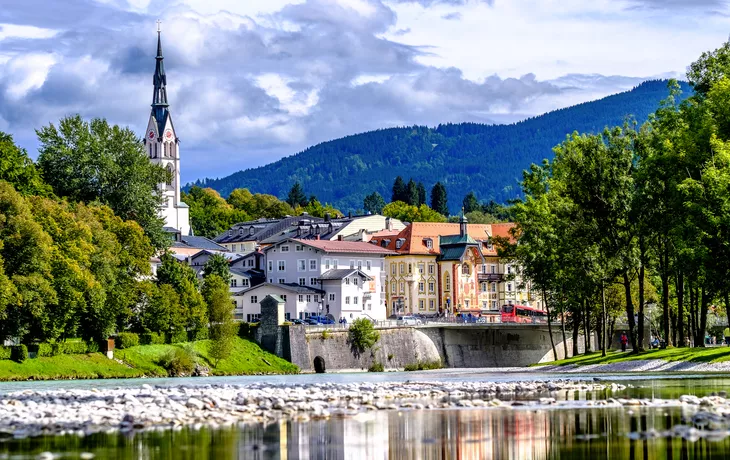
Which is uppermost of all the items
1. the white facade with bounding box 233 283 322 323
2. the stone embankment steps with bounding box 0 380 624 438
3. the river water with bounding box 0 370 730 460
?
the white facade with bounding box 233 283 322 323

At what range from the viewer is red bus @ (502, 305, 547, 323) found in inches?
5064

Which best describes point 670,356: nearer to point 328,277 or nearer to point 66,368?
point 66,368

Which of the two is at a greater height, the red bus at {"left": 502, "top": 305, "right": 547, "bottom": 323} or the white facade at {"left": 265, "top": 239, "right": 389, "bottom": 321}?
the white facade at {"left": 265, "top": 239, "right": 389, "bottom": 321}

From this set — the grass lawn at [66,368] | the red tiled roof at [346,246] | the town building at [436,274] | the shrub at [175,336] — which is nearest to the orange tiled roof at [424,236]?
the town building at [436,274]

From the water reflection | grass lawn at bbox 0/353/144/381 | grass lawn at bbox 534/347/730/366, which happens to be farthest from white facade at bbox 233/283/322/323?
the water reflection

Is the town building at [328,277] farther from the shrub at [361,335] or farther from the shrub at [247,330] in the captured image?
the shrub at [247,330]

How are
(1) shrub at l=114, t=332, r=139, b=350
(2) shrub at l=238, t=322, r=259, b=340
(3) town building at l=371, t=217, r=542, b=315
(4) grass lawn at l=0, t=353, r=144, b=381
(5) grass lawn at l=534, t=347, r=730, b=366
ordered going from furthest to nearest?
(3) town building at l=371, t=217, r=542, b=315 < (2) shrub at l=238, t=322, r=259, b=340 < (1) shrub at l=114, t=332, r=139, b=350 < (4) grass lawn at l=0, t=353, r=144, b=381 < (5) grass lawn at l=534, t=347, r=730, b=366

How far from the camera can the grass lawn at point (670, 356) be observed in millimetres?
71562

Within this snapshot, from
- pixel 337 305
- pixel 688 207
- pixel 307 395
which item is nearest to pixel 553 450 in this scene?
pixel 307 395

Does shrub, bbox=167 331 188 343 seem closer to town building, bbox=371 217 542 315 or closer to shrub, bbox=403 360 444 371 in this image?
Answer: shrub, bbox=403 360 444 371

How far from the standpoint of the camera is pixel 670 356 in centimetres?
7650

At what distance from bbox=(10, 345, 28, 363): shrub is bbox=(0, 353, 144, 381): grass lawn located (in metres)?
0.34

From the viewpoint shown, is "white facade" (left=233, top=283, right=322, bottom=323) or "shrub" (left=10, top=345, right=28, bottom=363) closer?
"shrub" (left=10, top=345, right=28, bottom=363)

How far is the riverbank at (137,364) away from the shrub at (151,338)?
561 mm
